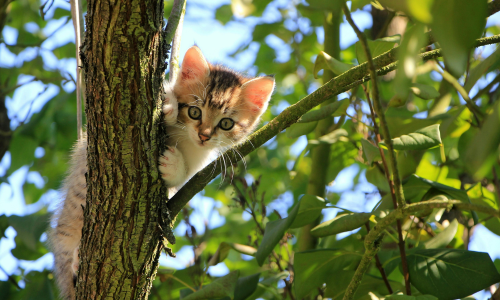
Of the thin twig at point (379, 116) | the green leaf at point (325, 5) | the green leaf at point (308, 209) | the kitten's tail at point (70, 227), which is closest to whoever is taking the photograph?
the green leaf at point (325, 5)

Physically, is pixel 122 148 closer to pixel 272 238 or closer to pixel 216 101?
pixel 272 238

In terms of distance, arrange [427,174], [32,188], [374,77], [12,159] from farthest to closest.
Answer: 1. [32,188]
2. [12,159]
3. [427,174]
4. [374,77]

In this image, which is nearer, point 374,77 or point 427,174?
point 374,77

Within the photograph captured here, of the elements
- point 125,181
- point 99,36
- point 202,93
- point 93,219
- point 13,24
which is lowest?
point 93,219

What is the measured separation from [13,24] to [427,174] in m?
4.25

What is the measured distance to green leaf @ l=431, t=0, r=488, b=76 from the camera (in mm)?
426

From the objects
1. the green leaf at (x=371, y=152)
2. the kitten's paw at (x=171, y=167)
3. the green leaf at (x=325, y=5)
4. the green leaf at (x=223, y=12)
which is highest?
the green leaf at (x=223, y=12)

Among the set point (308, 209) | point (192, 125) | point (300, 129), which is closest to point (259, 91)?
point (192, 125)

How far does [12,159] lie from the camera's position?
279 cm

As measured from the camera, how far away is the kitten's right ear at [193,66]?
2389 mm

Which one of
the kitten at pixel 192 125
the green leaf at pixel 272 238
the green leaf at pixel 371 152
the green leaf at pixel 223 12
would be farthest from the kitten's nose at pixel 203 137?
the green leaf at pixel 223 12

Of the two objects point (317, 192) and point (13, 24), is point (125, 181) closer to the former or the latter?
point (317, 192)

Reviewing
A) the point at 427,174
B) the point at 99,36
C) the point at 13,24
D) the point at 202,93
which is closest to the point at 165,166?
the point at 99,36

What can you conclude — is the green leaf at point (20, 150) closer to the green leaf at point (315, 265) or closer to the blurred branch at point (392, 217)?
the green leaf at point (315, 265)
